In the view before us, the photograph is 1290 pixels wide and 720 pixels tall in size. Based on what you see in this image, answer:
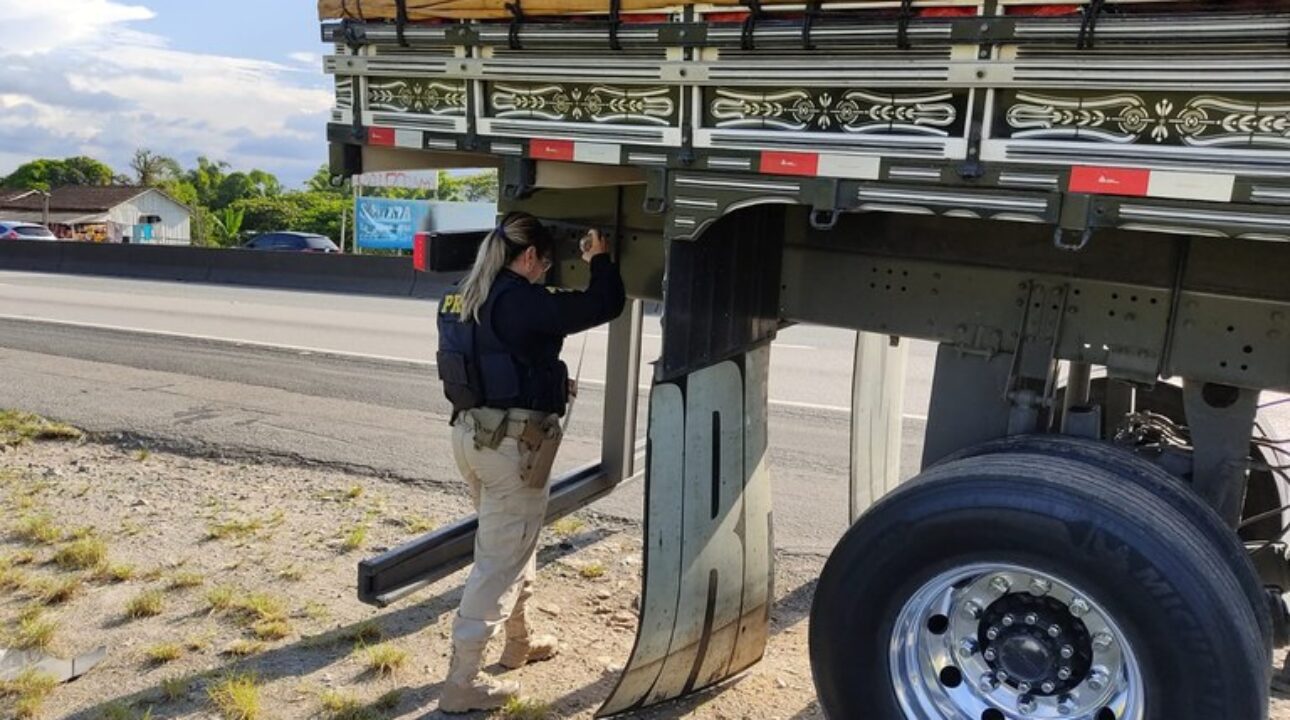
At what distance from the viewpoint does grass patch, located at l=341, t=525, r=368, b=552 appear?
5613 mm

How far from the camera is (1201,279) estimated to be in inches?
124

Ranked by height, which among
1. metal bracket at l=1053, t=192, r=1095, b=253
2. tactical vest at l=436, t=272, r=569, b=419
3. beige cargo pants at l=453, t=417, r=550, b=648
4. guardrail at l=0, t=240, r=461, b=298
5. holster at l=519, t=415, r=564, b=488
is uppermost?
metal bracket at l=1053, t=192, r=1095, b=253

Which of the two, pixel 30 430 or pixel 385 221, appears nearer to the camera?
pixel 30 430

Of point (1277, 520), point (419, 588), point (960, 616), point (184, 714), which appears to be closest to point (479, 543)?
point (419, 588)

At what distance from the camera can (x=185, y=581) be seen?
5.04 metres

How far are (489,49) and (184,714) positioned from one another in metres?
2.56

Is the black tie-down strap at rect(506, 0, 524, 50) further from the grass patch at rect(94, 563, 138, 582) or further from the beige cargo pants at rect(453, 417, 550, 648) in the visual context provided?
the grass patch at rect(94, 563, 138, 582)

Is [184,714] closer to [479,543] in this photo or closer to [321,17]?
[479,543]

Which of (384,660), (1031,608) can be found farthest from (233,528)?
(1031,608)

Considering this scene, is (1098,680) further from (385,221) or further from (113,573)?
(385,221)

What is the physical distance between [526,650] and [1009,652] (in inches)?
79.7

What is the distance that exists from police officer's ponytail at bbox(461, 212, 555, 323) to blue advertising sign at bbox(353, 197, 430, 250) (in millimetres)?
27832

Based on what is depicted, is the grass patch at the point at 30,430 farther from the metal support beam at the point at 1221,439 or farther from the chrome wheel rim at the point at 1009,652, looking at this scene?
the metal support beam at the point at 1221,439

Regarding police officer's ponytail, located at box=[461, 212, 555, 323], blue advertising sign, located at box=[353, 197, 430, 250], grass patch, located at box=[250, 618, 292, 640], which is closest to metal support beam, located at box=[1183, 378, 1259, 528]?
police officer's ponytail, located at box=[461, 212, 555, 323]
